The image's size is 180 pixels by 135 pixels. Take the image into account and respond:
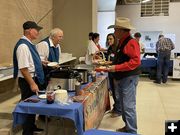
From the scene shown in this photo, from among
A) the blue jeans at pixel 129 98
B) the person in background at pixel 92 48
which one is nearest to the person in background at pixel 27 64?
the blue jeans at pixel 129 98

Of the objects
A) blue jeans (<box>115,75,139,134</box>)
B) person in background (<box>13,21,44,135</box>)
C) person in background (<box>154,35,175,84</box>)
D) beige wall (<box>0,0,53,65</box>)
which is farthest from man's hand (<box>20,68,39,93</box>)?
person in background (<box>154,35,175,84</box>)

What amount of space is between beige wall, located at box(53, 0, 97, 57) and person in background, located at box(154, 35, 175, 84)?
203 cm

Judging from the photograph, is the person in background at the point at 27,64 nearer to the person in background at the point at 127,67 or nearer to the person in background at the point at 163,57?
the person in background at the point at 127,67

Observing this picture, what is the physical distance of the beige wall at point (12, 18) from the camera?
15.8 feet

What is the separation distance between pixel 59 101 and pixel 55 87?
418mm

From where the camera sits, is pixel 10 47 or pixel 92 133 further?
pixel 10 47

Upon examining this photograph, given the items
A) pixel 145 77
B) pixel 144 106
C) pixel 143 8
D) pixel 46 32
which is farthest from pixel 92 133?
pixel 143 8

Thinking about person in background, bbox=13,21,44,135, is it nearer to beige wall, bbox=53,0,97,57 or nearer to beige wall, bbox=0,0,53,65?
beige wall, bbox=0,0,53,65

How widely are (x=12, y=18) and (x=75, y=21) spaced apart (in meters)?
2.23

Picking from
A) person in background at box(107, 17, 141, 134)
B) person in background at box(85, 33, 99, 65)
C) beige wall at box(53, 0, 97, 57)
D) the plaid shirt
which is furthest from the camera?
the plaid shirt

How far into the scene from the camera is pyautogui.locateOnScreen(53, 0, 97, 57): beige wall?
22.7ft

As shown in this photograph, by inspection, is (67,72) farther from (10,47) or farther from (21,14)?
(21,14)

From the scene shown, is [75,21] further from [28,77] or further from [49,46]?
[28,77]

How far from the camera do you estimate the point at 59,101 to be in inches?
94.4
